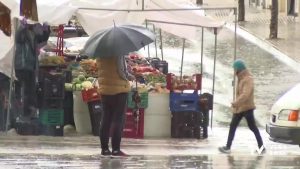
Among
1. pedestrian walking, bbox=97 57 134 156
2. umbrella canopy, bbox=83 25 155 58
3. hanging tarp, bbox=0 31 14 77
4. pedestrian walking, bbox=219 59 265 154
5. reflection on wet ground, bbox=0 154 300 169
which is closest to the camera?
reflection on wet ground, bbox=0 154 300 169

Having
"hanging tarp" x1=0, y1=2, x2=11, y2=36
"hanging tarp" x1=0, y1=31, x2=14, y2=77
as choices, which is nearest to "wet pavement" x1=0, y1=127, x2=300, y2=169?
"hanging tarp" x1=0, y1=31, x2=14, y2=77

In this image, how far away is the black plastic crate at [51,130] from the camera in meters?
12.5

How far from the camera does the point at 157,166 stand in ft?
29.6

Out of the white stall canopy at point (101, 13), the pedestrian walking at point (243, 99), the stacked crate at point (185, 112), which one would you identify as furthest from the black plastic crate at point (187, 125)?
the white stall canopy at point (101, 13)

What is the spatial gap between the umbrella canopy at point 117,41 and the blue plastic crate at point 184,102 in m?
2.92

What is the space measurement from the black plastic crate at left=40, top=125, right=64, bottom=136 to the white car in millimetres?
3846

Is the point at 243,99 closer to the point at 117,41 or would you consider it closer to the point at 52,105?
the point at 117,41

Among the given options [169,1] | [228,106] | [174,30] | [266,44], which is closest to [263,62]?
[266,44]

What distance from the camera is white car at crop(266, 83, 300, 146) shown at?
10.1 meters

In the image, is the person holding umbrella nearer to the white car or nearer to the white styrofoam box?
the white car

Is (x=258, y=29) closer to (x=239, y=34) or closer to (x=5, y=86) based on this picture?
(x=239, y=34)

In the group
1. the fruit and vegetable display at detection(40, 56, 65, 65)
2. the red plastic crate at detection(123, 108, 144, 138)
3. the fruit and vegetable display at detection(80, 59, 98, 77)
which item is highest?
the fruit and vegetable display at detection(40, 56, 65, 65)

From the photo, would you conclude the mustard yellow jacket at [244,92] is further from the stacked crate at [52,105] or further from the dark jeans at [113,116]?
the stacked crate at [52,105]

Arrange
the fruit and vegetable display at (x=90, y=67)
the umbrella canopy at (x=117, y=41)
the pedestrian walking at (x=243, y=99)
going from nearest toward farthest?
the umbrella canopy at (x=117, y=41)
the pedestrian walking at (x=243, y=99)
the fruit and vegetable display at (x=90, y=67)
